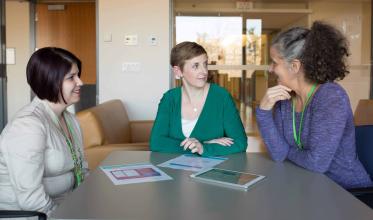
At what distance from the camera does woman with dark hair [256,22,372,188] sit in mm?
1615

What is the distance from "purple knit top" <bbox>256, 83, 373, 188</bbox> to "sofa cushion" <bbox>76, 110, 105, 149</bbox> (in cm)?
171

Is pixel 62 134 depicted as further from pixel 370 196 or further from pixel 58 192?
pixel 370 196

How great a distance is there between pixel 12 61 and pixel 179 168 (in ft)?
19.5

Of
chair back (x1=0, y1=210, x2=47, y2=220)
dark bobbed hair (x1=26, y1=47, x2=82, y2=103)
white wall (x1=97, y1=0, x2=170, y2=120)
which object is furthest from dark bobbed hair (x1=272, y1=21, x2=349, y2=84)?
white wall (x1=97, y1=0, x2=170, y2=120)

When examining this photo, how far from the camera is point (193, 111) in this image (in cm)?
237

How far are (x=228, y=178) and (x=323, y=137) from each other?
0.45 metres

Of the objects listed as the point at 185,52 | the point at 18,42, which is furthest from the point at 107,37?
the point at 185,52

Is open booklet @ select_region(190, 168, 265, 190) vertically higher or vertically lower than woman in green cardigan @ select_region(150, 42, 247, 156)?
lower

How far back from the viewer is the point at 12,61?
673 centimetres

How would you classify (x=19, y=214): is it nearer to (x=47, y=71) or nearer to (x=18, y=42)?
(x=47, y=71)

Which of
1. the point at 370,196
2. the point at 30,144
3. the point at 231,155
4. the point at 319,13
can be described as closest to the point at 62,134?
the point at 30,144

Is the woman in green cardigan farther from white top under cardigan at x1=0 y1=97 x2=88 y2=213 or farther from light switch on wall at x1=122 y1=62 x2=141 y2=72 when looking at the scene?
light switch on wall at x1=122 y1=62 x2=141 y2=72

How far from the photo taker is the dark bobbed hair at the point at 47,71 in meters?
1.72

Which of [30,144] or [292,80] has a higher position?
[292,80]
